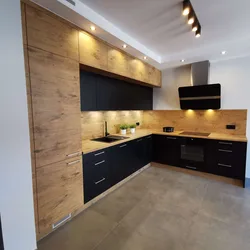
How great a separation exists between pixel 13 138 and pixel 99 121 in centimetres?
192

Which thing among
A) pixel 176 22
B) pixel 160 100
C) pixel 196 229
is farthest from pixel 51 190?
pixel 160 100

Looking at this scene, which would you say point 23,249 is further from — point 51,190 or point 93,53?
point 93,53

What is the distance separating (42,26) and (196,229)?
9.28 feet

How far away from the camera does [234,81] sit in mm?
3316

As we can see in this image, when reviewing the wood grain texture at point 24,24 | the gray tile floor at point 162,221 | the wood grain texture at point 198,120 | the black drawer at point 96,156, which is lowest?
the gray tile floor at point 162,221

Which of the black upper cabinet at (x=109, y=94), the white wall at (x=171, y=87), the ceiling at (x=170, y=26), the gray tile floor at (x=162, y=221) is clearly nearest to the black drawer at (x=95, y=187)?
the gray tile floor at (x=162, y=221)

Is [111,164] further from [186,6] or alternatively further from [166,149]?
[186,6]

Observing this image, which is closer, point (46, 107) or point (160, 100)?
point (46, 107)

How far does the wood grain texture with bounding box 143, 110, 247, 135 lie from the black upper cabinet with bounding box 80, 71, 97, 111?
7.73ft

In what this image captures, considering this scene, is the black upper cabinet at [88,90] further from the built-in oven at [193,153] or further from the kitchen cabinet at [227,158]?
the kitchen cabinet at [227,158]

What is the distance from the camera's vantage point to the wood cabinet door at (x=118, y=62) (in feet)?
8.45

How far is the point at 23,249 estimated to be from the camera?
1556 mm

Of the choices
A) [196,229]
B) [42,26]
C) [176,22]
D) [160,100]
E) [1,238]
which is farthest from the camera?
[160,100]

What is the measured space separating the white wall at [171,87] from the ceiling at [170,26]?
530 millimetres
